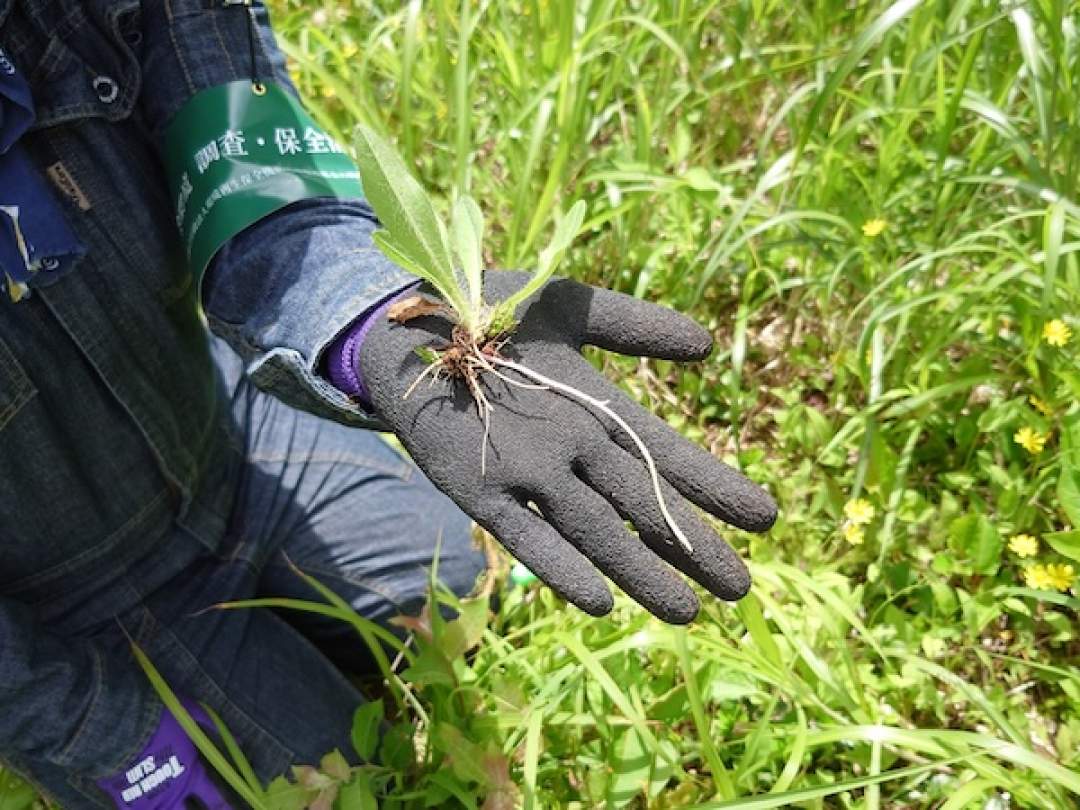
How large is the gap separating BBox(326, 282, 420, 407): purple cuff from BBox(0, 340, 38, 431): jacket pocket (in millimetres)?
356

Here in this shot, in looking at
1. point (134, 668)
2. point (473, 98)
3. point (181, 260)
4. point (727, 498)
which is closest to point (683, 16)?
point (473, 98)

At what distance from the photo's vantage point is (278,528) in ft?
5.06

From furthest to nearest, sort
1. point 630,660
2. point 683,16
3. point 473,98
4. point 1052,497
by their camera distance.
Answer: point 473,98, point 683,16, point 1052,497, point 630,660

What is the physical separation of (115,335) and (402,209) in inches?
18.0

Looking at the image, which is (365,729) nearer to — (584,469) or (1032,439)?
(584,469)

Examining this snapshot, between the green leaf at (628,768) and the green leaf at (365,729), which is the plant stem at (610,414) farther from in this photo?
the green leaf at (365,729)

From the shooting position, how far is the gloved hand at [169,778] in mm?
1311

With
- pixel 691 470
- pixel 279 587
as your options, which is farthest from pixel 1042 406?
pixel 279 587

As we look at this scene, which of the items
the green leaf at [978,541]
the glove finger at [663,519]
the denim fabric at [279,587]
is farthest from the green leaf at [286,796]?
the green leaf at [978,541]

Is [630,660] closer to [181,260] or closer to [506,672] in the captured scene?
[506,672]

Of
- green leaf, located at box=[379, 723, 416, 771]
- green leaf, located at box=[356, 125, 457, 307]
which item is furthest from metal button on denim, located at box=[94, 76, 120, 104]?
green leaf, located at box=[379, 723, 416, 771]

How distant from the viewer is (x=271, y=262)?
42.2 inches

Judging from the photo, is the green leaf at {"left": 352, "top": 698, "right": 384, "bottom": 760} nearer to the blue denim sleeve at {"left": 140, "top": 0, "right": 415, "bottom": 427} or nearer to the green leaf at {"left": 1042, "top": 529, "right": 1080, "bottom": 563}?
the blue denim sleeve at {"left": 140, "top": 0, "right": 415, "bottom": 427}

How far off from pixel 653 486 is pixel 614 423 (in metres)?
0.07
